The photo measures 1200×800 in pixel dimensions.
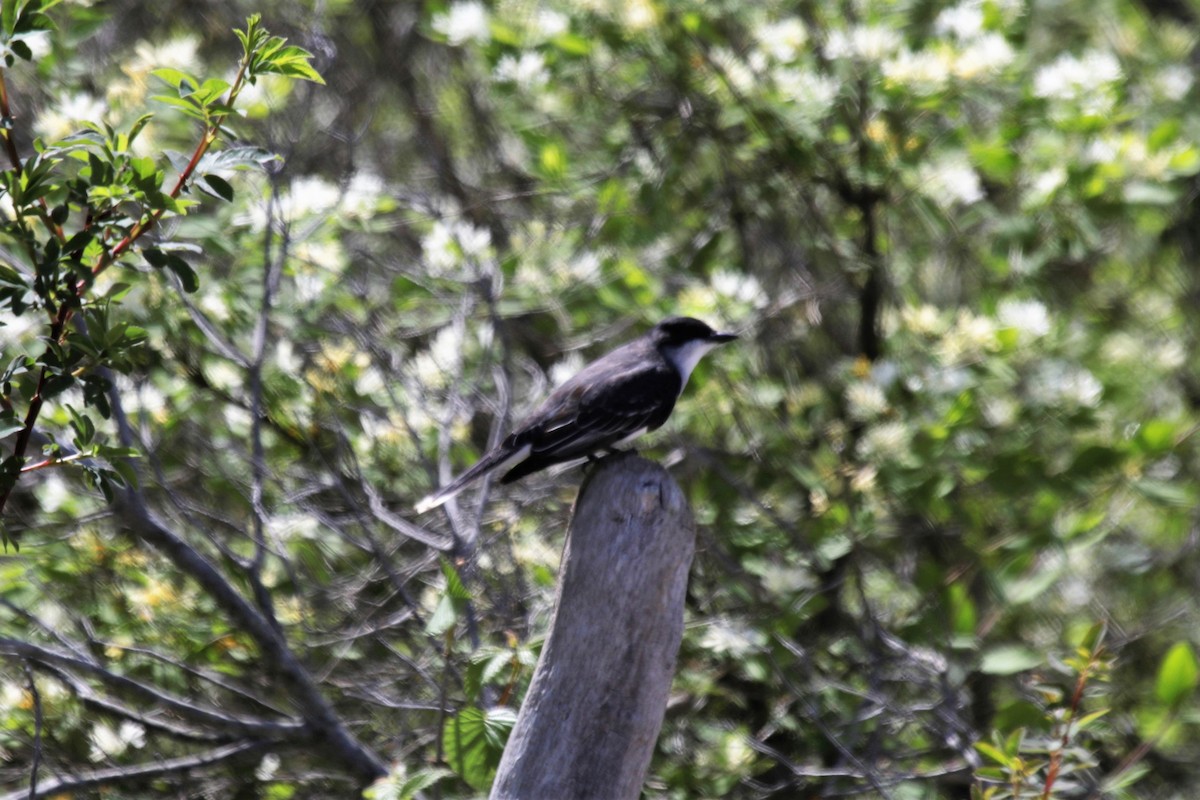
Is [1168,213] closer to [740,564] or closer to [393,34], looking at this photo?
[740,564]

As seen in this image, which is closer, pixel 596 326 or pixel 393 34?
pixel 596 326

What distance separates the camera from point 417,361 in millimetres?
4660

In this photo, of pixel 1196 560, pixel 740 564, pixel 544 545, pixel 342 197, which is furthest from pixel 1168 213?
pixel 342 197

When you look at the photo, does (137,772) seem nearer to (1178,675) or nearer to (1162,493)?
(1178,675)

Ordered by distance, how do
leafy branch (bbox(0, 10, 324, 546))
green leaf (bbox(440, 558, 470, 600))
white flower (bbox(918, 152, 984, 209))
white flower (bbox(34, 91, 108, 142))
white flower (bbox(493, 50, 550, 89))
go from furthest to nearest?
1. white flower (bbox(493, 50, 550, 89))
2. white flower (bbox(918, 152, 984, 209))
3. white flower (bbox(34, 91, 108, 142))
4. green leaf (bbox(440, 558, 470, 600))
5. leafy branch (bbox(0, 10, 324, 546))

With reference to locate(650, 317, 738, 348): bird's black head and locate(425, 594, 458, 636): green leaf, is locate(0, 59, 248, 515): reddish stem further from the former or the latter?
locate(650, 317, 738, 348): bird's black head

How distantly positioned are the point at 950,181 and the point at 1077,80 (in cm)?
60

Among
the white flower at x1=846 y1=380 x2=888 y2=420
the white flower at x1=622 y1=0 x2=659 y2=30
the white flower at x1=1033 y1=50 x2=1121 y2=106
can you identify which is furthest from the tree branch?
the white flower at x1=1033 y1=50 x2=1121 y2=106

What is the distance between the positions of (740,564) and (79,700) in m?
2.39

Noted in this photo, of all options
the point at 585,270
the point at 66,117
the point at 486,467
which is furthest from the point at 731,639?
the point at 66,117

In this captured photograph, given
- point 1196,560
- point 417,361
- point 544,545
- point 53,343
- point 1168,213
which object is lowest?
point 53,343

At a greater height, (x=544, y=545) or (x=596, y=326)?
(x=596, y=326)

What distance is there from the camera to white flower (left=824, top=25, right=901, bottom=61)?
4949 mm

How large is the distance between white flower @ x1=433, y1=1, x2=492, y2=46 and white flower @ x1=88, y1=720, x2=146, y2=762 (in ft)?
9.76
